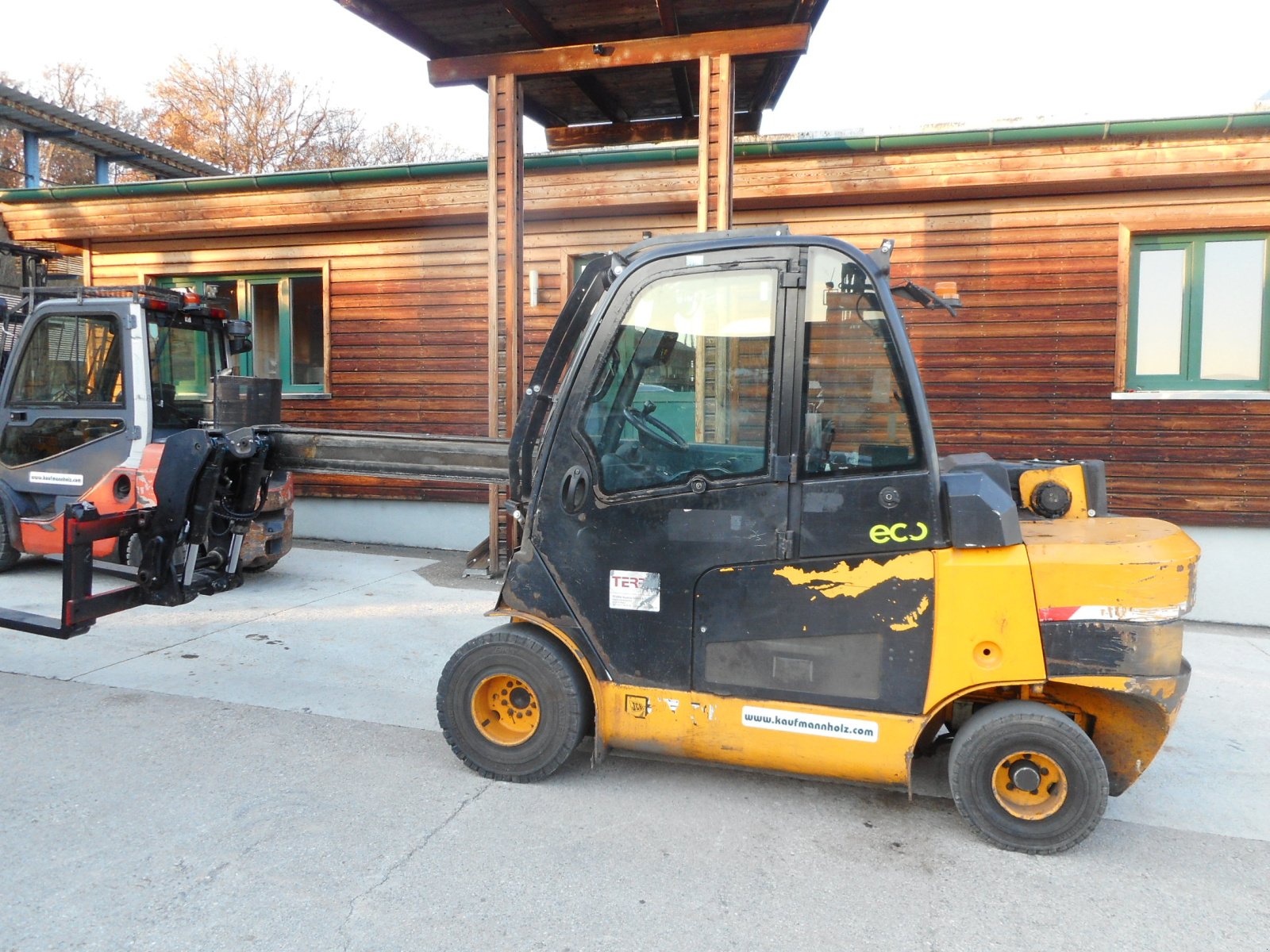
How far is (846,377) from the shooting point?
128 inches

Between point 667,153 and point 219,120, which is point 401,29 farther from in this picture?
point 219,120

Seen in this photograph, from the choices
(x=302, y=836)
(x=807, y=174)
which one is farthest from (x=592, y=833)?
(x=807, y=174)

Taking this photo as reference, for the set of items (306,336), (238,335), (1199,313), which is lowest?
(238,335)

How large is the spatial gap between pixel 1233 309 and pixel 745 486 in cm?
639

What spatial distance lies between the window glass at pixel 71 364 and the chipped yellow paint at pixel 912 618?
6.39 metres

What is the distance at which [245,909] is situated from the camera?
9.16 ft

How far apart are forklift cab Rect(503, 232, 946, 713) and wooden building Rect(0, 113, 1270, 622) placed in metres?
4.99

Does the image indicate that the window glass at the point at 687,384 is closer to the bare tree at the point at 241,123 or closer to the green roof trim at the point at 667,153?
the green roof trim at the point at 667,153

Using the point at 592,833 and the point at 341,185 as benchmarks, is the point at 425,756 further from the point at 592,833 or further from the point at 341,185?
the point at 341,185

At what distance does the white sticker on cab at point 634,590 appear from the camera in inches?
137

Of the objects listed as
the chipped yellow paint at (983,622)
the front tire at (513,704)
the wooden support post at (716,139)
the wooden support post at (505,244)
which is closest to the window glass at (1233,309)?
the wooden support post at (716,139)

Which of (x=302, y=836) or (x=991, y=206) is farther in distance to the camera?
(x=991, y=206)

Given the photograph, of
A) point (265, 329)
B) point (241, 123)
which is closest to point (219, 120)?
point (241, 123)

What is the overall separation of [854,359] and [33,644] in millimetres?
5728
